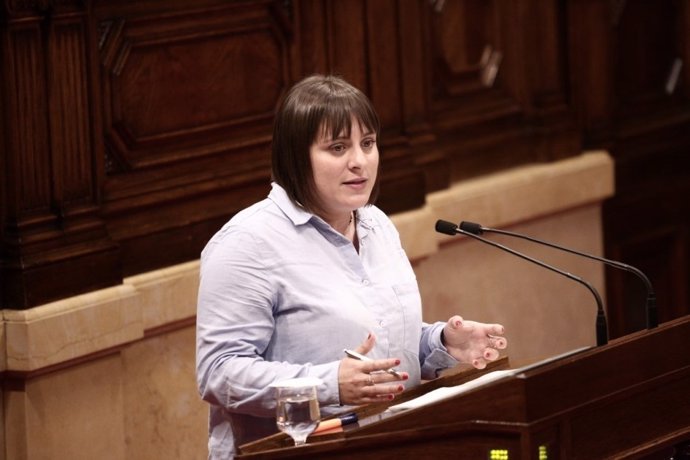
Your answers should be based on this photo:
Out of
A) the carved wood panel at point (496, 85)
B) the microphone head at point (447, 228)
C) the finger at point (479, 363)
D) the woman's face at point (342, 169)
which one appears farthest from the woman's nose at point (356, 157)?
the carved wood panel at point (496, 85)

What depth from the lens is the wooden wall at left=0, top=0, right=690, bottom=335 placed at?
4254 mm

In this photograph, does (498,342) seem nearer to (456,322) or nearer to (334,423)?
(456,322)

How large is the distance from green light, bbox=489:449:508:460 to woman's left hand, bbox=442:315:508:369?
55 cm

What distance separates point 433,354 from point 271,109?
6.26ft

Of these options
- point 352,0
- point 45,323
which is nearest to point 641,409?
point 45,323

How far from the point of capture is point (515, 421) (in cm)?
A: 271

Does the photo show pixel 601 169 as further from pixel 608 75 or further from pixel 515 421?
pixel 515 421

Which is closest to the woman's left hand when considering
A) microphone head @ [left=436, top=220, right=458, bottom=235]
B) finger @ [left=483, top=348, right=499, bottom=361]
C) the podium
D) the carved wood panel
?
finger @ [left=483, top=348, right=499, bottom=361]

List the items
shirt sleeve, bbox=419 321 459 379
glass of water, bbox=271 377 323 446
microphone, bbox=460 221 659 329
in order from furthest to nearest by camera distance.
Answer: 1. shirt sleeve, bbox=419 321 459 379
2. microphone, bbox=460 221 659 329
3. glass of water, bbox=271 377 323 446

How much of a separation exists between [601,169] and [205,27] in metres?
2.47

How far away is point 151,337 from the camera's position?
467cm

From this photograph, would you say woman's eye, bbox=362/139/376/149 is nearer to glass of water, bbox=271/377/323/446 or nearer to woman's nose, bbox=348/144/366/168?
woman's nose, bbox=348/144/366/168

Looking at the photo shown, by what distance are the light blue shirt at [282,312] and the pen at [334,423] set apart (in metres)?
0.06

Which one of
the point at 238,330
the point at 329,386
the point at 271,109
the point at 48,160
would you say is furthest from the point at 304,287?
the point at 271,109
